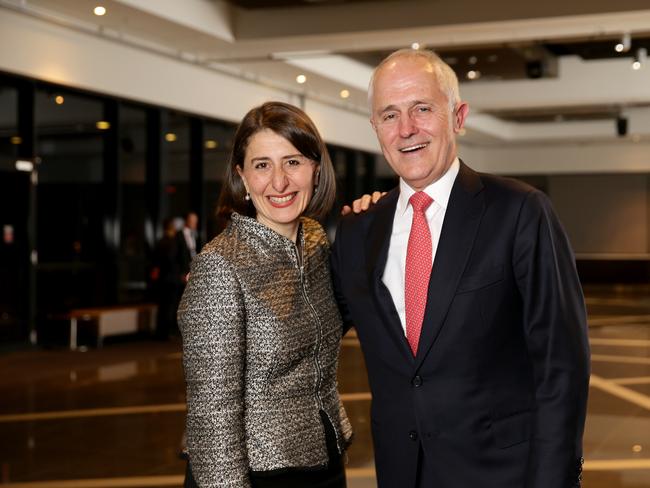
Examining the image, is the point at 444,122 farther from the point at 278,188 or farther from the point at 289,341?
the point at 289,341

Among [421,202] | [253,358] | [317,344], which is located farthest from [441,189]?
[253,358]

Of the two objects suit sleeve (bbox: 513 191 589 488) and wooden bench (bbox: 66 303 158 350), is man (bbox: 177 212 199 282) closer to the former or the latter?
wooden bench (bbox: 66 303 158 350)

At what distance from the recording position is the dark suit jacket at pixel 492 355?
206 centimetres

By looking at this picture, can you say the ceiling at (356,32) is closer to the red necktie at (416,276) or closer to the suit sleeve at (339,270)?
the suit sleeve at (339,270)

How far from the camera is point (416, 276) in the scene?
87.7 inches

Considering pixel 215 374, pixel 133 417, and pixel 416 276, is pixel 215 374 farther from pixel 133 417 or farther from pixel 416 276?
pixel 133 417

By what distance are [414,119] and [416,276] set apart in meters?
0.39

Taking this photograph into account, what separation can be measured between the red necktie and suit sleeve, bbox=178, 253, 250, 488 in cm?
42

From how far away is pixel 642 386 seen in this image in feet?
28.7

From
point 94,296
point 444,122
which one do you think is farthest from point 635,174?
point 444,122

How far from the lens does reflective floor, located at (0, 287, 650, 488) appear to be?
18.3 feet

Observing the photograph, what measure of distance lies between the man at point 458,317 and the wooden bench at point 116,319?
33.5 feet

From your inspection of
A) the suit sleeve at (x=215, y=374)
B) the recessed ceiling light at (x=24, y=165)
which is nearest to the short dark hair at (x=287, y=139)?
the suit sleeve at (x=215, y=374)

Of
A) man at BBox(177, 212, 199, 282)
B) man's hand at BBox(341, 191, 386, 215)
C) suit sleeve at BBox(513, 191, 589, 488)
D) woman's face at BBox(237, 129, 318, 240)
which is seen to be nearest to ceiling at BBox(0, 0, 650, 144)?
man at BBox(177, 212, 199, 282)
